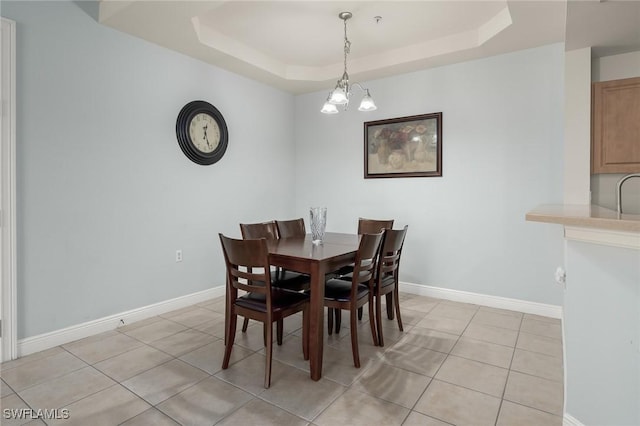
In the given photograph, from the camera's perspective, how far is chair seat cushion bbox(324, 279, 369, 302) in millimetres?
2273

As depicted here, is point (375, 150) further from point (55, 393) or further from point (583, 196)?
point (55, 393)

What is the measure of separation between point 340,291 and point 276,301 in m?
0.50

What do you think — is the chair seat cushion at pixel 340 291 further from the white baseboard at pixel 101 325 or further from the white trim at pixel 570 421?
the white baseboard at pixel 101 325

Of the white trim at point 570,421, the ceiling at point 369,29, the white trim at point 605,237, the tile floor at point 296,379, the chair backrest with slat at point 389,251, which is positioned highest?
the ceiling at point 369,29

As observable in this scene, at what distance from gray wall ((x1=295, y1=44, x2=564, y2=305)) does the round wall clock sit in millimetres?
1556

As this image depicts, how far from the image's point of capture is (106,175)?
9.05 feet

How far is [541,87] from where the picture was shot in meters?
3.05

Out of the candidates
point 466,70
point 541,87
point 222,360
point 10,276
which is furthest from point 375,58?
point 10,276

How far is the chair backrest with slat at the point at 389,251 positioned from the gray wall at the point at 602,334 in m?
1.10

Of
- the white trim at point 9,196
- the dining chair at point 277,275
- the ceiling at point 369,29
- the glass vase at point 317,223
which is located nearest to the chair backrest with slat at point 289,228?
the dining chair at point 277,275

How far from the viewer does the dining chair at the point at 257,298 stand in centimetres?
194

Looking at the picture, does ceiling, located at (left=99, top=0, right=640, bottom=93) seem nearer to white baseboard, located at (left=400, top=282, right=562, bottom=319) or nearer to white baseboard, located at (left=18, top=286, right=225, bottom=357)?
white baseboard, located at (left=400, top=282, right=562, bottom=319)

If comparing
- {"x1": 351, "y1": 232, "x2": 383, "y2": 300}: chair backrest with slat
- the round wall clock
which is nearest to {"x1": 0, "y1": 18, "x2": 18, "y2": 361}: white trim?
the round wall clock

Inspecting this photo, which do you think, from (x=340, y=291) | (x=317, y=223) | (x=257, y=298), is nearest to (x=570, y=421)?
(x=340, y=291)
